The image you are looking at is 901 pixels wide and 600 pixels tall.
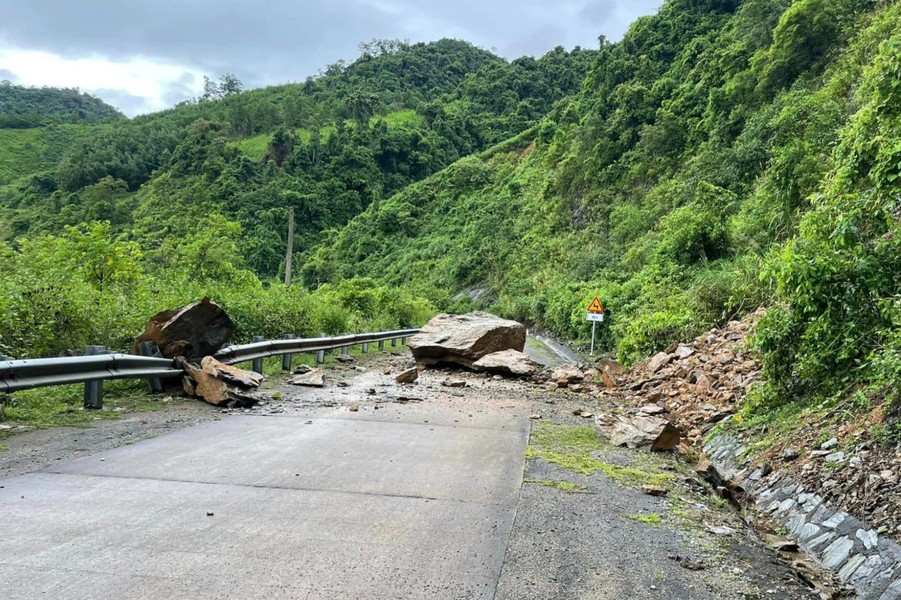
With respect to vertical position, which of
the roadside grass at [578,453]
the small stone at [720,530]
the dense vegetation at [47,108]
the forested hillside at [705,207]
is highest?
the dense vegetation at [47,108]

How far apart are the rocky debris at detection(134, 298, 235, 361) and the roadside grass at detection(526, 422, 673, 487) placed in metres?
4.83

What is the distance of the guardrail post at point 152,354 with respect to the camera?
785 centimetres

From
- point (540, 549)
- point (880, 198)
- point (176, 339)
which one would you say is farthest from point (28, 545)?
point (880, 198)

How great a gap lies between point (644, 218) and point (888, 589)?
115 feet

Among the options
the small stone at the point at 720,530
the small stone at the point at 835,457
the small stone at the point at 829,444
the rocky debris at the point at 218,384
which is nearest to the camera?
the small stone at the point at 720,530

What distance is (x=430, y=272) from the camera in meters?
61.8

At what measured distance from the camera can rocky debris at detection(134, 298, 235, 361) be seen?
317 inches

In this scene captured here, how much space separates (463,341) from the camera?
14.2 metres

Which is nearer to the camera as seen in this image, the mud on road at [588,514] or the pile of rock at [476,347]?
the mud on road at [588,514]

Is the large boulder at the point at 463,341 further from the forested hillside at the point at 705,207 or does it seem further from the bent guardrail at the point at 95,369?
the bent guardrail at the point at 95,369

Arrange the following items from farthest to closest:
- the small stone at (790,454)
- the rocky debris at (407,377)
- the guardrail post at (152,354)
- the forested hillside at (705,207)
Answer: the rocky debris at (407,377) < the guardrail post at (152,354) < the forested hillside at (705,207) < the small stone at (790,454)

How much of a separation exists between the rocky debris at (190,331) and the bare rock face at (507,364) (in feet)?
20.2

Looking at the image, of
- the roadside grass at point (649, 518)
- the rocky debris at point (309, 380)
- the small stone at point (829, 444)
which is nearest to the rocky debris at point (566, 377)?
the rocky debris at point (309, 380)

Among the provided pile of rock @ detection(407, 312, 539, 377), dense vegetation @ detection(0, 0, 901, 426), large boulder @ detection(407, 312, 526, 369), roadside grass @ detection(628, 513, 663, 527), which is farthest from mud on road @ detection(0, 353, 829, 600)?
large boulder @ detection(407, 312, 526, 369)
